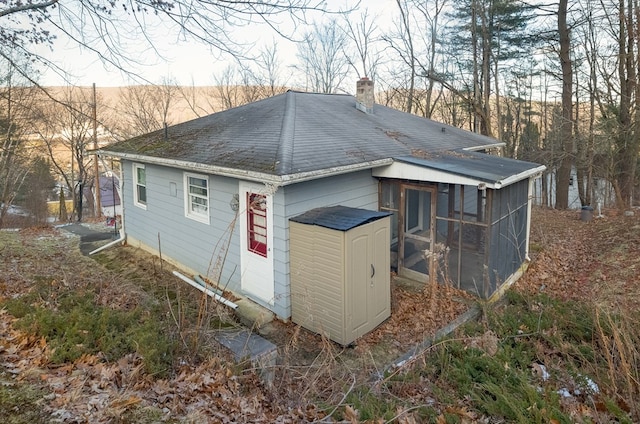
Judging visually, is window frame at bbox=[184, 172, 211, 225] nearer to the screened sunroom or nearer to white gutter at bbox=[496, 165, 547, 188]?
the screened sunroom

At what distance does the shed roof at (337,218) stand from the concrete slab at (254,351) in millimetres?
1911

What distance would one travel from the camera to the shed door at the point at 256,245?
6.66 metres

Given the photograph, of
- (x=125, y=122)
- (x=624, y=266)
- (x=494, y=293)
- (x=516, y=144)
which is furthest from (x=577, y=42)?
(x=125, y=122)

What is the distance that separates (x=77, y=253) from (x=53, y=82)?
595 cm

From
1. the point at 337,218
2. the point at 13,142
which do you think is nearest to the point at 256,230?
the point at 337,218

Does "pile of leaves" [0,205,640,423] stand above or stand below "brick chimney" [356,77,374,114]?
below

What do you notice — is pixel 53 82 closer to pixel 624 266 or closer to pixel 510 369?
pixel 510 369

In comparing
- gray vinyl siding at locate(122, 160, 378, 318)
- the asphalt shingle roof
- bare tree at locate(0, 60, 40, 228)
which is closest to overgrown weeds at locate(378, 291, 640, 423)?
gray vinyl siding at locate(122, 160, 378, 318)

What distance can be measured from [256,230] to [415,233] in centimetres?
337

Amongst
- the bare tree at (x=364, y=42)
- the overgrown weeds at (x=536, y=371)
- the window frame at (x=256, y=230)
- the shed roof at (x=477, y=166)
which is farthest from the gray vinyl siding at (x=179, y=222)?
the bare tree at (x=364, y=42)

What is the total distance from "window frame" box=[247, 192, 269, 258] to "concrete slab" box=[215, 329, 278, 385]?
2011 millimetres

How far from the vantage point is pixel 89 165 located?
2731 centimetres

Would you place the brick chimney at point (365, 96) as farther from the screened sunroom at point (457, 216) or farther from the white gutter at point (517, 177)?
the white gutter at point (517, 177)

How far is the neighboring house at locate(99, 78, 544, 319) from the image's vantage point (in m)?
6.60
